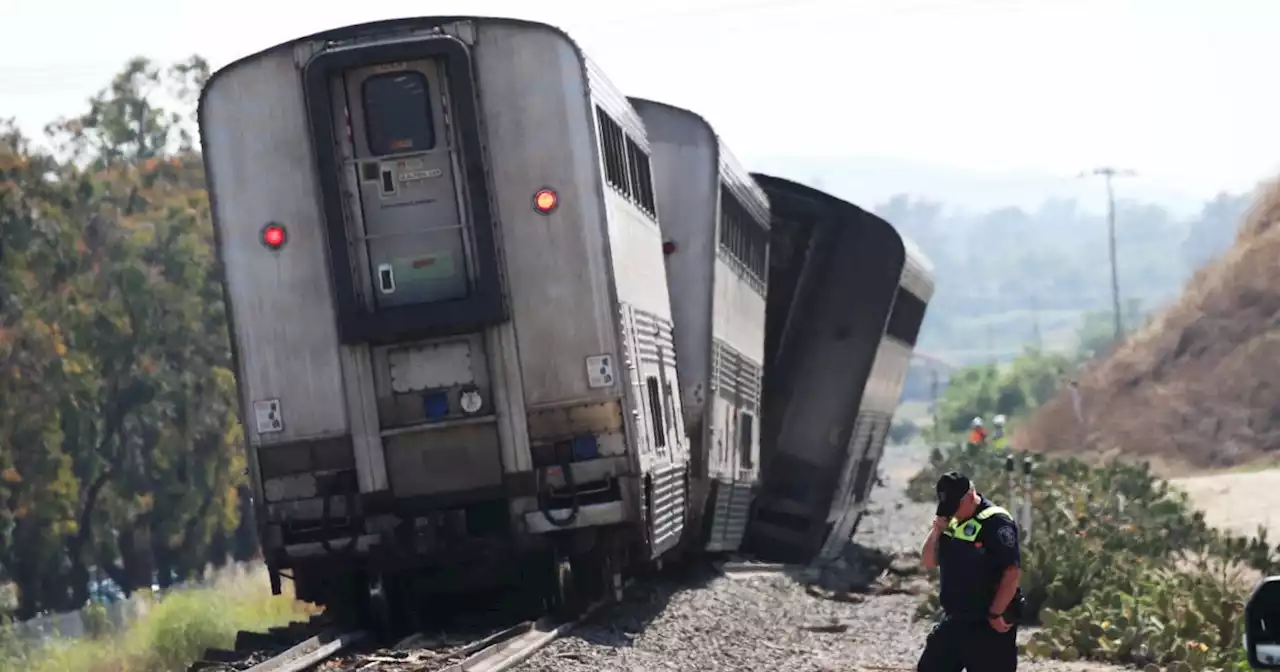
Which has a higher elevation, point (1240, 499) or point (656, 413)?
point (656, 413)

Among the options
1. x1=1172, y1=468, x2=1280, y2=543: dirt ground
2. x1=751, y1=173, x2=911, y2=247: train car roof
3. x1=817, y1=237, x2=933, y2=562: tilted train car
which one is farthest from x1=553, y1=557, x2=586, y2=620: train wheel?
x1=1172, y1=468, x2=1280, y2=543: dirt ground

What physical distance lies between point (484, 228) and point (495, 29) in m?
1.26

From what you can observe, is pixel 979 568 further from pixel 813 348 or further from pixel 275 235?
pixel 813 348

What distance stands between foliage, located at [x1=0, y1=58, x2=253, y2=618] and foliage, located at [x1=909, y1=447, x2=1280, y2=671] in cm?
1628

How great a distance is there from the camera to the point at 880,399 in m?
25.9

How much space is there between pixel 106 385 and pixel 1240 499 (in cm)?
2087

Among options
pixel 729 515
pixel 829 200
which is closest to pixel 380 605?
pixel 729 515

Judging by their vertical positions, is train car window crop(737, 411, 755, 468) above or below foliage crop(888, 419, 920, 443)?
above

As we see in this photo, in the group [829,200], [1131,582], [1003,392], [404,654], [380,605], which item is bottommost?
[1003,392]

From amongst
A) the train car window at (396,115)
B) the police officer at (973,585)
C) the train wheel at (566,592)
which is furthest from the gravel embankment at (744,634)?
the police officer at (973,585)

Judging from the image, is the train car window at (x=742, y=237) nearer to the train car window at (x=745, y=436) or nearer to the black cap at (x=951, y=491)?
the train car window at (x=745, y=436)

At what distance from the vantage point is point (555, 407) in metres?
14.4

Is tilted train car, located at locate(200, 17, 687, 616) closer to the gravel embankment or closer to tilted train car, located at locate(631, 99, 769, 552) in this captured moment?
the gravel embankment

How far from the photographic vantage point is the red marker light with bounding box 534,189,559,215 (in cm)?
1430
